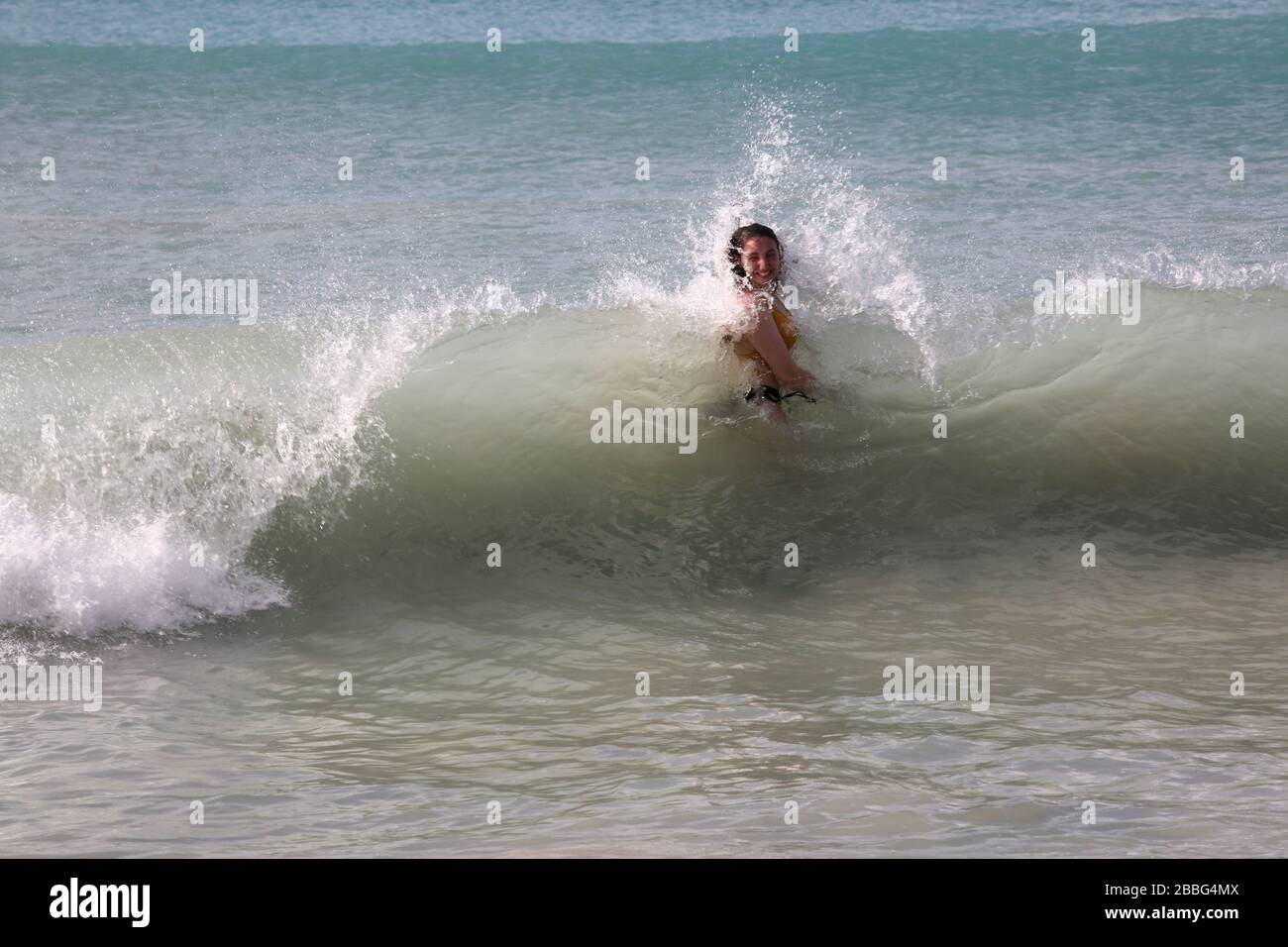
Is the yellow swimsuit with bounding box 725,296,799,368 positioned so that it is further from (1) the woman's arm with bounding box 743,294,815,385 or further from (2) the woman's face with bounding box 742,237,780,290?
(2) the woman's face with bounding box 742,237,780,290

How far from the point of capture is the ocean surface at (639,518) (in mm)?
4117

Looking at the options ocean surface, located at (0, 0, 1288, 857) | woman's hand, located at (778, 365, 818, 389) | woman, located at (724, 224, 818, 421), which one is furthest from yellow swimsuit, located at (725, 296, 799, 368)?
ocean surface, located at (0, 0, 1288, 857)

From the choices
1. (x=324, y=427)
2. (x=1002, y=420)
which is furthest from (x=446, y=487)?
(x=1002, y=420)

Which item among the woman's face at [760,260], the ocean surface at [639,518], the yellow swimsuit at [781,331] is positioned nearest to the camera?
the ocean surface at [639,518]

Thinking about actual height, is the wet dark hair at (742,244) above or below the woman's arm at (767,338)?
above

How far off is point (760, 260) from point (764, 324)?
0.30 metres

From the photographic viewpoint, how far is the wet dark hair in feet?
22.4

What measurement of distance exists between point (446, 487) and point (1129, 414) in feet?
11.5

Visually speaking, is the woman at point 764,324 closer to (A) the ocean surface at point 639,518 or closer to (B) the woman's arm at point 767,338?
(B) the woman's arm at point 767,338

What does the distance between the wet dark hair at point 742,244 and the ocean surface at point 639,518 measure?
419 mm

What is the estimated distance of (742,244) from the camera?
6.85m

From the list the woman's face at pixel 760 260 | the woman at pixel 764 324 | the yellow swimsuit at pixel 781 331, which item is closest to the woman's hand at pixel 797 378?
the woman at pixel 764 324

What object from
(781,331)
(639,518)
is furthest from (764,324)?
(639,518)

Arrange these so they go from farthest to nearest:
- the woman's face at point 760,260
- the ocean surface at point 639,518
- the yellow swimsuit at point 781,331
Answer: the yellow swimsuit at point 781,331 < the woman's face at point 760,260 < the ocean surface at point 639,518
